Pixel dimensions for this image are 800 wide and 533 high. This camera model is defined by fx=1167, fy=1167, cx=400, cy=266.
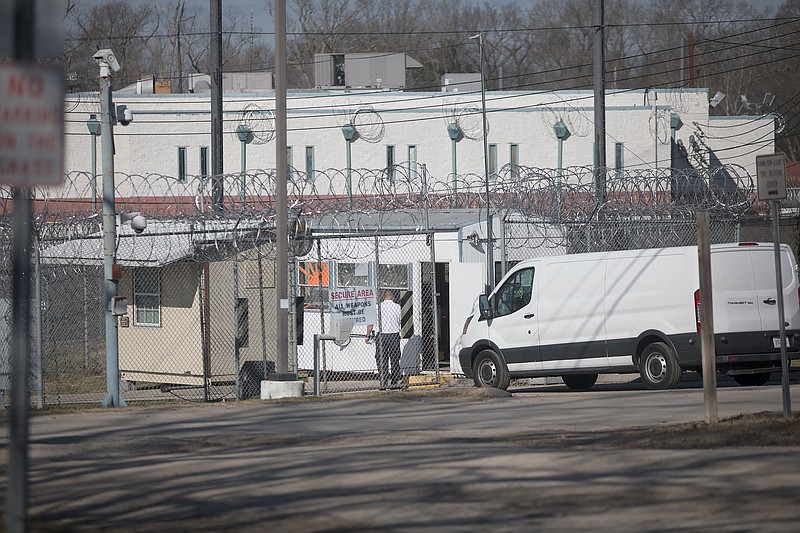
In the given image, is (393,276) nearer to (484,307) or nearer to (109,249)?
(484,307)

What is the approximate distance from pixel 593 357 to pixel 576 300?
0.87 m

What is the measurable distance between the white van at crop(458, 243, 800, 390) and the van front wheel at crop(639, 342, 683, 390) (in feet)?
0.05

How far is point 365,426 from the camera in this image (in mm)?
12430

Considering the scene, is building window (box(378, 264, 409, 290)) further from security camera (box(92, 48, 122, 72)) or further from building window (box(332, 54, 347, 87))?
building window (box(332, 54, 347, 87))

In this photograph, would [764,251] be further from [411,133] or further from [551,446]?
[411,133]

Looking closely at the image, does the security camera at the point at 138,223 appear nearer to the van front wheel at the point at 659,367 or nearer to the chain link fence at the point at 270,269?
the chain link fence at the point at 270,269

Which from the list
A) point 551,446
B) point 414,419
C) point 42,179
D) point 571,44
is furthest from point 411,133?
point 42,179

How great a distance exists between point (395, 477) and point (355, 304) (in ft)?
32.8

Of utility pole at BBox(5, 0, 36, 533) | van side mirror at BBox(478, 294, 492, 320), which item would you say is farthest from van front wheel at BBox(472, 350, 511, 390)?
utility pole at BBox(5, 0, 36, 533)

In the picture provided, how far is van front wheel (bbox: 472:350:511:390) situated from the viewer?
707 inches

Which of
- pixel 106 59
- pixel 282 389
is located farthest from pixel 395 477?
pixel 106 59

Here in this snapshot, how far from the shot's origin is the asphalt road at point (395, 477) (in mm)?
7152

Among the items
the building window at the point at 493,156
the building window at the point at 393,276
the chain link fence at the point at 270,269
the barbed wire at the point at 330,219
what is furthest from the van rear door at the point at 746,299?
the building window at the point at 493,156

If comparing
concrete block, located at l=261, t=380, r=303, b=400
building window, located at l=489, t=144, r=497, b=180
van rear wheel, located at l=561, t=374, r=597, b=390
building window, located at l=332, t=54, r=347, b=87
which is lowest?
van rear wheel, located at l=561, t=374, r=597, b=390
